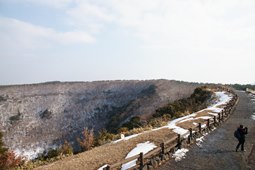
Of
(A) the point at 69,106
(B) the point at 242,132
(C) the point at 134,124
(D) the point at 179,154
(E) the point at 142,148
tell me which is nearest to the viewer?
(D) the point at 179,154

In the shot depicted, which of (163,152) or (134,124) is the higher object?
(163,152)

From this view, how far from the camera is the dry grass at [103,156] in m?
17.8

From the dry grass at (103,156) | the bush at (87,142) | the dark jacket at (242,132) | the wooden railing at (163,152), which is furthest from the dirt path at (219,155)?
the bush at (87,142)

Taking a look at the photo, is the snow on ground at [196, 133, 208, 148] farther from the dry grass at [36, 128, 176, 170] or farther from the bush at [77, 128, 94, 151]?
the bush at [77, 128, 94, 151]

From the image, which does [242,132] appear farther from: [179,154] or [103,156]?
[103,156]

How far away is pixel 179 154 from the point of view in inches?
756

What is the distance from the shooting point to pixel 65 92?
353ft

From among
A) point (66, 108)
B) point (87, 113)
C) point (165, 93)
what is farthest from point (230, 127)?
point (66, 108)

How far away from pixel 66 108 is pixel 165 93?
108 feet

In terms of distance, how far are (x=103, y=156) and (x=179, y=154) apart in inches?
→ 181

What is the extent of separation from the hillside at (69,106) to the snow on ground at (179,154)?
4276cm

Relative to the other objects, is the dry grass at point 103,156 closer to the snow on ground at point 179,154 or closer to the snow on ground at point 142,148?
the snow on ground at point 142,148

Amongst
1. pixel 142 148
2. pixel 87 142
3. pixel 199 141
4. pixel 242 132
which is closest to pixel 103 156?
pixel 142 148

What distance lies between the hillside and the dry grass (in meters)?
40.2
